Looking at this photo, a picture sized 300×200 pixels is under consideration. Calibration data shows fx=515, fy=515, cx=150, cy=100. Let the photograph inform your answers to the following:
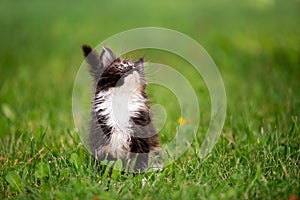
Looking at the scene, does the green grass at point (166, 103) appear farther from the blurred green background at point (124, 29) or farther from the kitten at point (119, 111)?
the kitten at point (119, 111)

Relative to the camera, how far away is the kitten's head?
12.5ft

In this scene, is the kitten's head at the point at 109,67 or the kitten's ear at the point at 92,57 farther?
the kitten's ear at the point at 92,57

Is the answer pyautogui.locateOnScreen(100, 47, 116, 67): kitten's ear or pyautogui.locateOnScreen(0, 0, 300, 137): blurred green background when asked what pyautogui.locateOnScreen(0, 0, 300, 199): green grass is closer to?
pyautogui.locateOnScreen(0, 0, 300, 137): blurred green background

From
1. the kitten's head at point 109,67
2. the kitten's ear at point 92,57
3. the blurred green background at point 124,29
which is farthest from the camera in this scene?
the blurred green background at point 124,29

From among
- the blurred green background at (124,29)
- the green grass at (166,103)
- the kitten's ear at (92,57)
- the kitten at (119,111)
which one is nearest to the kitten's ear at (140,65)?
the kitten at (119,111)

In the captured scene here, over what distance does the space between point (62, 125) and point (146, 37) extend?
576 cm

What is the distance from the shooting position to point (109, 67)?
3875 mm

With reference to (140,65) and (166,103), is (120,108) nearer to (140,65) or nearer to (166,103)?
(140,65)

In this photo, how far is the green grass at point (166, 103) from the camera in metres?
3.87

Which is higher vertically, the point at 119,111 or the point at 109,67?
the point at 109,67

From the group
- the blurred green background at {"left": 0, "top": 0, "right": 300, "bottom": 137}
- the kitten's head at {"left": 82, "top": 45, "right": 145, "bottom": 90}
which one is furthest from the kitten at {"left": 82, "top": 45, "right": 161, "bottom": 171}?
the blurred green background at {"left": 0, "top": 0, "right": 300, "bottom": 137}

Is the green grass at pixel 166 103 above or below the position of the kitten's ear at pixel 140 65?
below

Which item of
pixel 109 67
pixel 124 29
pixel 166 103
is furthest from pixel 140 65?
pixel 124 29

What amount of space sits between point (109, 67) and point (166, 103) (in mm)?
3021
